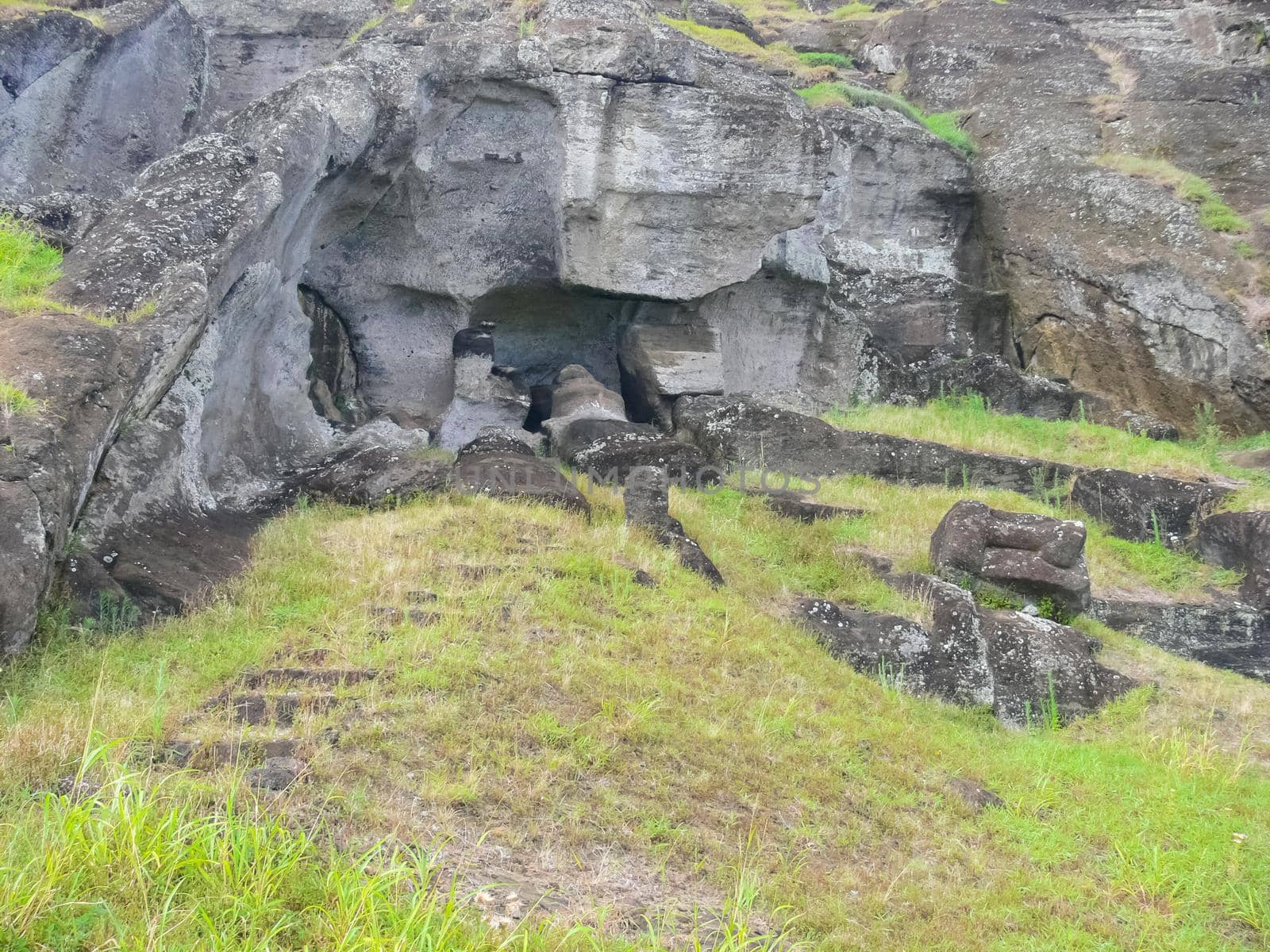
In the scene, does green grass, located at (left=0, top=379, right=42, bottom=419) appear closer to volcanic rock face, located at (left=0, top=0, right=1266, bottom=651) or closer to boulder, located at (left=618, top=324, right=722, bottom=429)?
volcanic rock face, located at (left=0, top=0, right=1266, bottom=651)

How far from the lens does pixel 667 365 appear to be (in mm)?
14055

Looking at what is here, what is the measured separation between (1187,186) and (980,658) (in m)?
10.6

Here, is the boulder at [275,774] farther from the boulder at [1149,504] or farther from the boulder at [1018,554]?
the boulder at [1149,504]

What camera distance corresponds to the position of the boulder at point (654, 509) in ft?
28.5

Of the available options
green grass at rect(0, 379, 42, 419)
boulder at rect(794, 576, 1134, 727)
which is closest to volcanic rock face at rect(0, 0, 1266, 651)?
green grass at rect(0, 379, 42, 419)

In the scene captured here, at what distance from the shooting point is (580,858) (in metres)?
4.42

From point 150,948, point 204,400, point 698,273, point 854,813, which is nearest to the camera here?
point 150,948

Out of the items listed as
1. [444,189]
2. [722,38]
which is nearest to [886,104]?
[722,38]

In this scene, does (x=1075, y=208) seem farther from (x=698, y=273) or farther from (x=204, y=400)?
(x=204, y=400)

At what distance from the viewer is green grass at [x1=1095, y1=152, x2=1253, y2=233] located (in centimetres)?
1461

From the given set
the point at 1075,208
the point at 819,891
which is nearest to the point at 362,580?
the point at 819,891

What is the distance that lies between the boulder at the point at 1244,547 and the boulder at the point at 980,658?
2.63m

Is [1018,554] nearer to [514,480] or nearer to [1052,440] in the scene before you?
[514,480]

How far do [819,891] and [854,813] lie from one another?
92 cm
